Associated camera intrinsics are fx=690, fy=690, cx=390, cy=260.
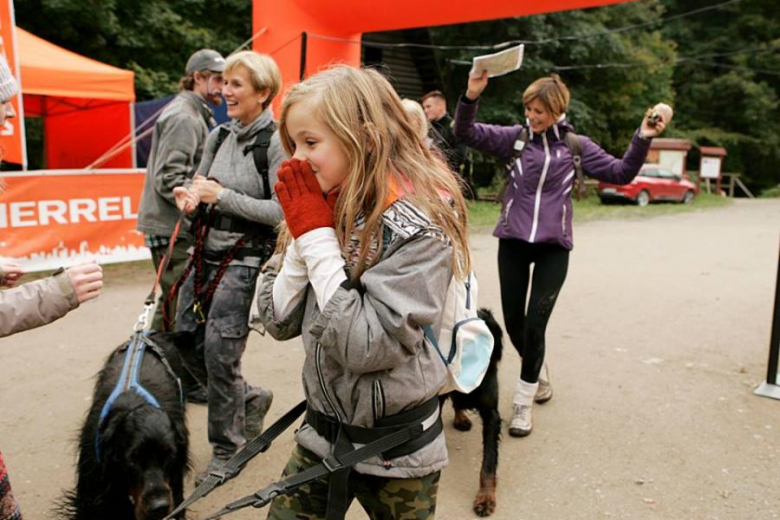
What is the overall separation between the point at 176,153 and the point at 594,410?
3117 mm

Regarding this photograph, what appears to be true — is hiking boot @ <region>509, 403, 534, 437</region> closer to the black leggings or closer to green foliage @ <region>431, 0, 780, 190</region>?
the black leggings

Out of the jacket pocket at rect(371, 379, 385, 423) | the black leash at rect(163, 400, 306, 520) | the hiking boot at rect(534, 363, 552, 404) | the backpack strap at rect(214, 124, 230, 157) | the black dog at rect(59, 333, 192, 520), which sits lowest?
the hiking boot at rect(534, 363, 552, 404)

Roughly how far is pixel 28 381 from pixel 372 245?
401 cm

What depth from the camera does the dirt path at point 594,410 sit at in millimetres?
3400

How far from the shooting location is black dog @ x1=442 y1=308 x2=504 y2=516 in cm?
327

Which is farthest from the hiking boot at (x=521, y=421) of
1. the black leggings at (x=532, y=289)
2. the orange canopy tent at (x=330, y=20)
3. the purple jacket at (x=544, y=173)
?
the orange canopy tent at (x=330, y=20)

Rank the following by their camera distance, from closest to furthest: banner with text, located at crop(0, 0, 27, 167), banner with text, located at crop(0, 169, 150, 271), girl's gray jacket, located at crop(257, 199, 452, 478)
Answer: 1. girl's gray jacket, located at crop(257, 199, 452, 478)
2. banner with text, located at crop(0, 0, 27, 167)
3. banner with text, located at crop(0, 169, 150, 271)

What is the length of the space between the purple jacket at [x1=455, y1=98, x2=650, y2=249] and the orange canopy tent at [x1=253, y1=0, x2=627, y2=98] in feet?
17.0

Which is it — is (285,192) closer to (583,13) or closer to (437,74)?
(437,74)

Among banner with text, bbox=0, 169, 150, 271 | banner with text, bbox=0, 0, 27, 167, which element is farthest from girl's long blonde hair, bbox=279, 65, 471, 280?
banner with text, bbox=0, 0, 27, 167

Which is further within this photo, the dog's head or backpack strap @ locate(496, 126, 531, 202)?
backpack strap @ locate(496, 126, 531, 202)

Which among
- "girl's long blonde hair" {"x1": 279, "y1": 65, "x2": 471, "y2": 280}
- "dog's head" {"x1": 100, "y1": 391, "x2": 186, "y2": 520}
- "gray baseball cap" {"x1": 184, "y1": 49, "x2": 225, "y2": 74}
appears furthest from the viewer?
"gray baseball cap" {"x1": 184, "y1": 49, "x2": 225, "y2": 74}

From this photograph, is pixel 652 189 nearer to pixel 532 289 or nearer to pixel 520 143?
pixel 520 143

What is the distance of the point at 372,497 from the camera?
1.93 meters
